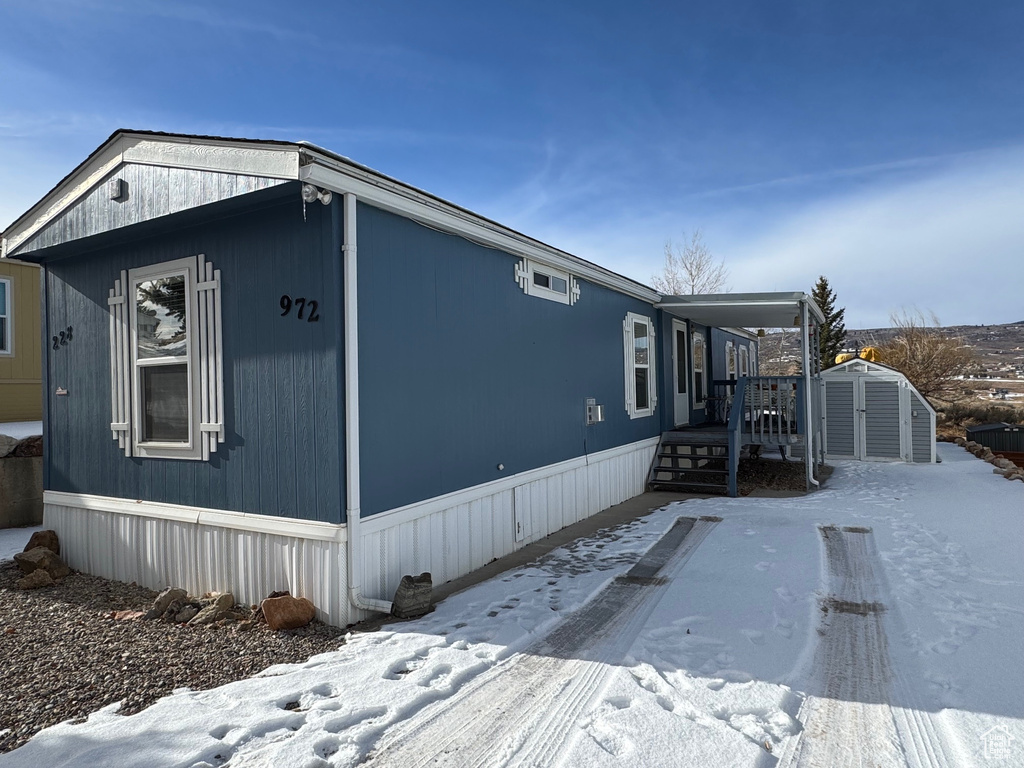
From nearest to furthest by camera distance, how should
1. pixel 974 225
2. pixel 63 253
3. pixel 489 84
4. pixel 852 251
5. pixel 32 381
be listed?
pixel 63 253 < pixel 32 381 < pixel 489 84 < pixel 974 225 < pixel 852 251

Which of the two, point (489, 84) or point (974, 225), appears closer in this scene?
point (489, 84)

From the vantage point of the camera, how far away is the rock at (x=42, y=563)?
5.08m

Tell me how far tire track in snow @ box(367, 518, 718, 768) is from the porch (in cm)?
523

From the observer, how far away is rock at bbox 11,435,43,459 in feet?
23.0

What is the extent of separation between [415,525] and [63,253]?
4.04m

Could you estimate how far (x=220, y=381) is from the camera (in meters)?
4.43

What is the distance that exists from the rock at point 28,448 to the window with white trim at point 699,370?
10038 millimetres

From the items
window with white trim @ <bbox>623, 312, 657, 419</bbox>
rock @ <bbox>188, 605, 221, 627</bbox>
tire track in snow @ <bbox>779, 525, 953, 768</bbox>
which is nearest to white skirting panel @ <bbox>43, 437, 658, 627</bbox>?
rock @ <bbox>188, 605, 221, 627</bbox>

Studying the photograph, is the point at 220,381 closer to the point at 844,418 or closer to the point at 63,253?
the point at 63,253

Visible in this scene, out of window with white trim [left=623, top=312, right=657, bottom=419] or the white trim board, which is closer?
the white trim board

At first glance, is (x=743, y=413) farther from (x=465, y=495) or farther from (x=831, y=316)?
(x=831, y=316)

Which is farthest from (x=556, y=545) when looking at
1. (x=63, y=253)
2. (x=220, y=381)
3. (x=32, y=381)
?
(x=32, y=381)

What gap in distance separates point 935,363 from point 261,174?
25562 millimetres

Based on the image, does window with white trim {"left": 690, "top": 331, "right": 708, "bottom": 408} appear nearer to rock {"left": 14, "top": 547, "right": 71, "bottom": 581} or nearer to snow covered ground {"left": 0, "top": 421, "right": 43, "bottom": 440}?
rock {"left": 14, "top": 547, "right": 71, "bottom": 581}
